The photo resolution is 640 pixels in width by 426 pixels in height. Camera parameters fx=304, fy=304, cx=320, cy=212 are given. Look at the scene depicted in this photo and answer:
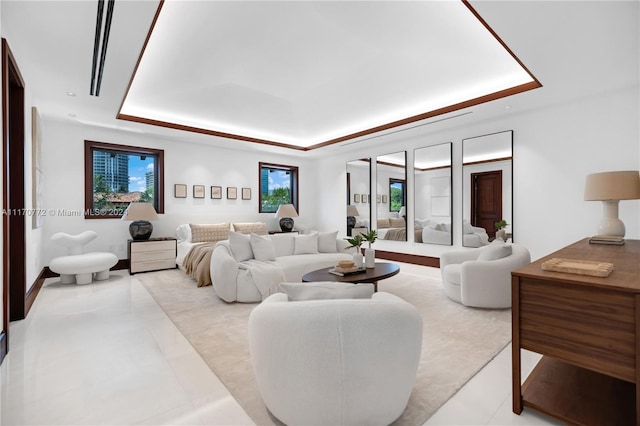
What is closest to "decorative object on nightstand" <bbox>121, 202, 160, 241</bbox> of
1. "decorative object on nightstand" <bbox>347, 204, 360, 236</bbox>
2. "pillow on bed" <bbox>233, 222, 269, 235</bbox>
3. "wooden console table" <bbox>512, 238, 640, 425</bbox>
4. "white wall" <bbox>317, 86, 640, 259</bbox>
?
"pillow on bed" <bbox>233, 222, 269, 235</bbox>

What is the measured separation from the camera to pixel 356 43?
337 centimetres

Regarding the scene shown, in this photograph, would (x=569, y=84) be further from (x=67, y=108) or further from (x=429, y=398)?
(x=67, y=108)

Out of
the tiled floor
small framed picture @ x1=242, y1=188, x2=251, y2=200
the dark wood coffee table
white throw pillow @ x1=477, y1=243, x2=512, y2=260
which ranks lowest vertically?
the tiled floor

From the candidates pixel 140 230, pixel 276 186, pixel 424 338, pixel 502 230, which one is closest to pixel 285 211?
pixel 276 186

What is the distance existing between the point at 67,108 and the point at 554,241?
7.31 meters

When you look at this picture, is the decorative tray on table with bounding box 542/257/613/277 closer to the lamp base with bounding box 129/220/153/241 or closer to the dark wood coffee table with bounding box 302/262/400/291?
the dark wood coffee table with bounding box 302/262/400/291

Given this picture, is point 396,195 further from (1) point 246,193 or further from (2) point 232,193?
(2) point 232,193

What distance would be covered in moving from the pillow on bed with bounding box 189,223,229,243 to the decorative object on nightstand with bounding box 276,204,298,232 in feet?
4.23

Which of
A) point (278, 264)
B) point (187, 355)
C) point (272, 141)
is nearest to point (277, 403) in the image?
point (187, 355)

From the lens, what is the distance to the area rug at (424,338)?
183 cm

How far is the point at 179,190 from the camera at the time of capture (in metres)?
6.31

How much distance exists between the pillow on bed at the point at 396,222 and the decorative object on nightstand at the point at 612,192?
360cm

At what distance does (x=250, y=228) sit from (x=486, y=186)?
467cm

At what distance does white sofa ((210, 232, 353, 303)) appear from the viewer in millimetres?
3701
